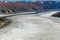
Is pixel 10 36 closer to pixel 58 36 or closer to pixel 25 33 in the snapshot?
pixel 25 33

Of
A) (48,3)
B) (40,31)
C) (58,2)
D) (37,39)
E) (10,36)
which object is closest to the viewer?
(37,39)

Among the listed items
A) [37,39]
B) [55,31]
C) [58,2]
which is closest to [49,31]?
[55,31]

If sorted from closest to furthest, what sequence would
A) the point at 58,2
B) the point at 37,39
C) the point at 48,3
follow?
the point at 37,39 < the point at 48,3 < the point at 58,2

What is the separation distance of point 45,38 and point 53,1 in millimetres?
63583

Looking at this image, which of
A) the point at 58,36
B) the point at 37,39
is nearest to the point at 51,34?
the point at 58,36

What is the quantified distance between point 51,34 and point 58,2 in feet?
210

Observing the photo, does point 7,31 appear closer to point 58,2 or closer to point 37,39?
point 37,39

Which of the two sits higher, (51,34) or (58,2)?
(51,34)

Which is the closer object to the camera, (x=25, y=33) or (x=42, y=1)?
(x=25, y=33)

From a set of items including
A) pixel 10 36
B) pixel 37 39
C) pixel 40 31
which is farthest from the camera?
pixel 40 31

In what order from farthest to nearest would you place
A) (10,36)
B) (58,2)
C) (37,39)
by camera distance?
(58,2) → (10,36) → (37,39)

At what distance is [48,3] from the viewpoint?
77812 millimetres

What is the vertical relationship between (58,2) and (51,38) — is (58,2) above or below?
below

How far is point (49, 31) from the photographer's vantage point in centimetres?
2205
